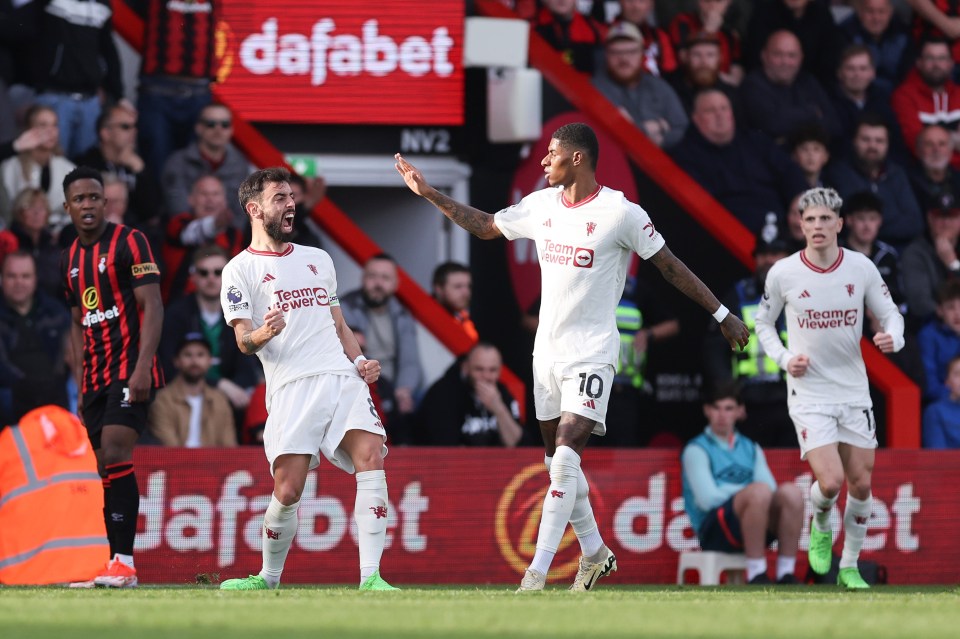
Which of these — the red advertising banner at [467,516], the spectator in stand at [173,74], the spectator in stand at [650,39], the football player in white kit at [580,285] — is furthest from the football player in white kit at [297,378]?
the spectator in stand at [650,39]

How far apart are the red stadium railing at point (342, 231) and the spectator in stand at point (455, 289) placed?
95 millimetres

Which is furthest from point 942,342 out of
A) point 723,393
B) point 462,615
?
point 462,615

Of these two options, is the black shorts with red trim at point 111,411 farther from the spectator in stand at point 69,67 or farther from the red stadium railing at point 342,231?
the red stadium railing at point 342,231

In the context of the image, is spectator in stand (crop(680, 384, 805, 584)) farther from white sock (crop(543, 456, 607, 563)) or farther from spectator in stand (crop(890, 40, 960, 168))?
spectator in stand (crop(890, 40, 960, 168))

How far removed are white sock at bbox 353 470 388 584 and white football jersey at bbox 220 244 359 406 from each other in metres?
0.61

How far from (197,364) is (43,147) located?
217 cm

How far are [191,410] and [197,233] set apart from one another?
5.46 ft

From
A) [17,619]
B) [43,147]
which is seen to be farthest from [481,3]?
[17,619]

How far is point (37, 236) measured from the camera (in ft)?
44.6

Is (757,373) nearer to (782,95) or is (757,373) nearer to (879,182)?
(879,182)

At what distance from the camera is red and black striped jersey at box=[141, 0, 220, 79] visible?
1495 centimetres

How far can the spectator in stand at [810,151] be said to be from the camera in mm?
16734

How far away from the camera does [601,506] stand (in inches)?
510

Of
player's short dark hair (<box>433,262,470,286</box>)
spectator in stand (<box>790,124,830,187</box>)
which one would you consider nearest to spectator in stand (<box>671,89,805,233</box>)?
spectator in stand (<box>790,124,830,187</box>)
